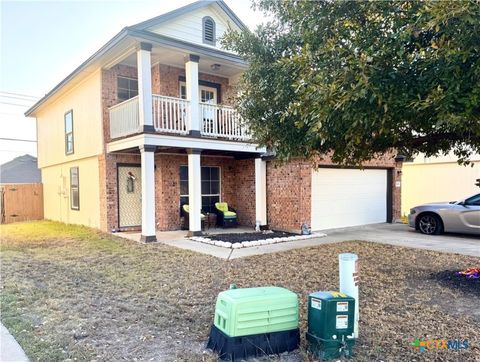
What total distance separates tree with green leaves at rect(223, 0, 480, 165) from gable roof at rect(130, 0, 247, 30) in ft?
20.9

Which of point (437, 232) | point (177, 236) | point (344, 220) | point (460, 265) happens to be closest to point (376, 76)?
point (460, 265)

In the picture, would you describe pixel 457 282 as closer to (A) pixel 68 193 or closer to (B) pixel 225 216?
(B) pixel 225 216

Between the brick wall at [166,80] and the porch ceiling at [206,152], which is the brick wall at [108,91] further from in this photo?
the brick wall at [166,80]

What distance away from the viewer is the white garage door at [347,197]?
39.8 ft

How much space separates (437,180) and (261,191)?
31.4 ft

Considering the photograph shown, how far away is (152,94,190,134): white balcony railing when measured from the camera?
10.1 m

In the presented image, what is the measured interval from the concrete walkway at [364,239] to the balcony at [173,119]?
10.1 feet

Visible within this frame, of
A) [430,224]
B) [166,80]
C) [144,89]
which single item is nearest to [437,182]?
[430,224]

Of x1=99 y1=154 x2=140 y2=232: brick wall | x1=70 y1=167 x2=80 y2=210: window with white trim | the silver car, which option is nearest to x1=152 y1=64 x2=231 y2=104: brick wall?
x1=99 y1=154 x2=140 y2=232: brick wall

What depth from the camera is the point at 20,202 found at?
57.4 feet

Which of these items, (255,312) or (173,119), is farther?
(173,119)

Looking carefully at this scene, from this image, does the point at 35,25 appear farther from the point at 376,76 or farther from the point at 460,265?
the point at 460,265

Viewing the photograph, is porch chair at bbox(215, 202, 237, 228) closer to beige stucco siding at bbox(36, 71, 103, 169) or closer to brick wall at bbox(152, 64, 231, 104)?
brick wall at bbox(152, 64, 231, 104)

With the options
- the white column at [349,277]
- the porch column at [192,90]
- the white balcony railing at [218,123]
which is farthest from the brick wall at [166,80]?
the white column at [349,277]
